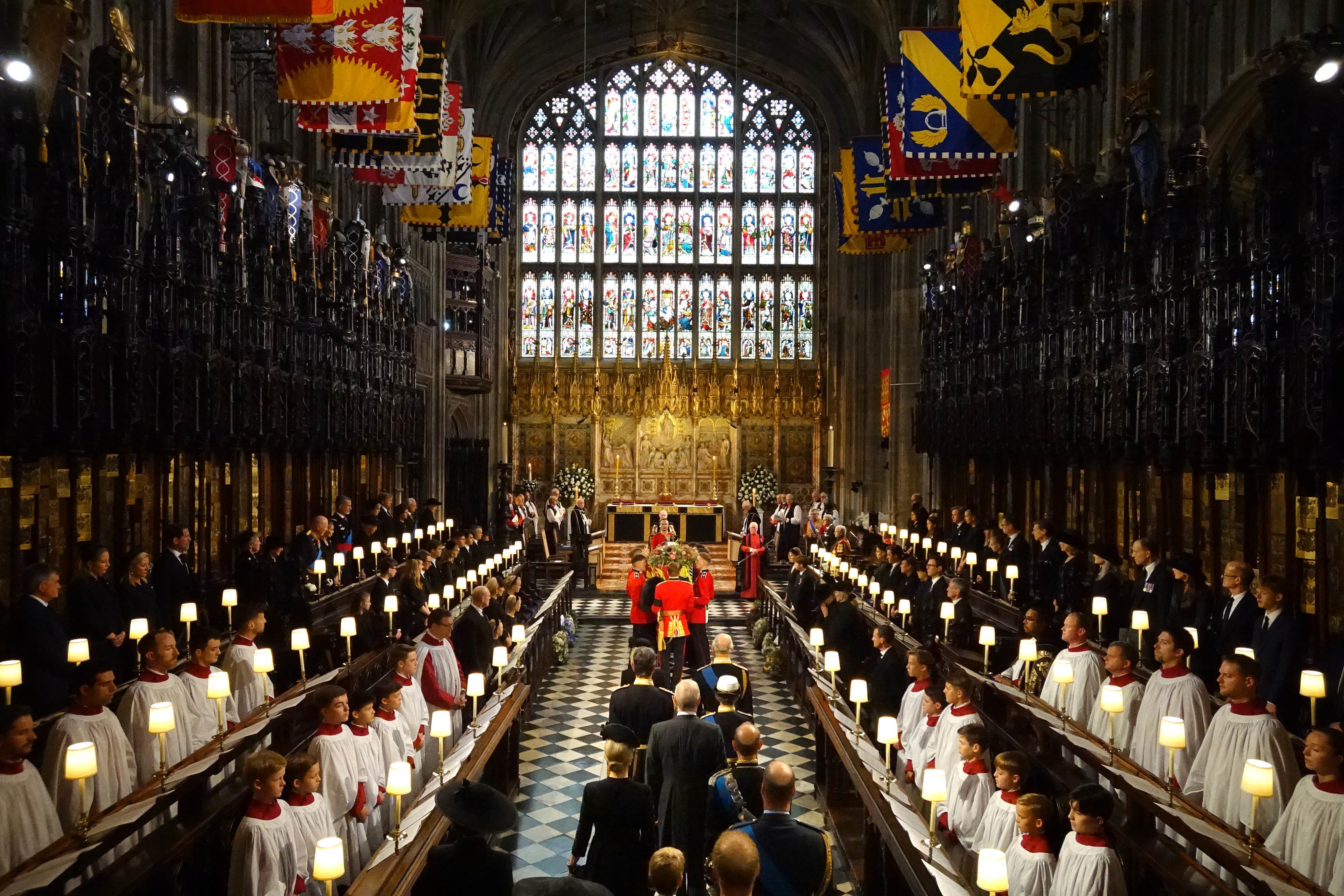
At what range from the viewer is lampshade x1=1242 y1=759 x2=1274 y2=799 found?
196 inches

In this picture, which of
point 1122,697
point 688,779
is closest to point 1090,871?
point 1122,697

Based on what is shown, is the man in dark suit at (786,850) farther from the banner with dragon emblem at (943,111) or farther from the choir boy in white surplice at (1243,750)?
the banner with dragon emblem at (943,111)

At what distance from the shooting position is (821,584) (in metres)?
13.1

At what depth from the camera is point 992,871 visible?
4465 millimetres

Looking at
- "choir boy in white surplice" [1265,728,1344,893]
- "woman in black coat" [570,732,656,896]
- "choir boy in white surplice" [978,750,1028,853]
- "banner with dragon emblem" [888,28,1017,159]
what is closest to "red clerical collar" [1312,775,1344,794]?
"choir boy in white surplice" [1265,728,1344,893]

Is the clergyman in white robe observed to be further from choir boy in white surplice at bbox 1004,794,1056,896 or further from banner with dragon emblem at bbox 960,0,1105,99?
banner with dragon emblem at bbox 960,0,1105,99

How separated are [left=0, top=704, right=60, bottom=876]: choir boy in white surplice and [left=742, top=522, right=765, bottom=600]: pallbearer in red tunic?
53.7 ft

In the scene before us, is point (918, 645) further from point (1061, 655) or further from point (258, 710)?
point (258, 710)

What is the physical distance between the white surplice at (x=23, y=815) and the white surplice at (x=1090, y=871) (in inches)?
209

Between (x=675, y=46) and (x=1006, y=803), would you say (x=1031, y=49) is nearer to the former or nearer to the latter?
(x=1006, y=803)

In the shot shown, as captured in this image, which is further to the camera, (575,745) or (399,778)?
(575,745)

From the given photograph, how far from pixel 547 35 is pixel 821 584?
80.4ft

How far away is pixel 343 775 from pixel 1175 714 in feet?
18.6

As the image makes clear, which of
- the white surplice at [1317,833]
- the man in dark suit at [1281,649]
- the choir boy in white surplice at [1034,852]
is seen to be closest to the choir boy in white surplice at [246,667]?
the choir boy in white surplice at [1034,852]
